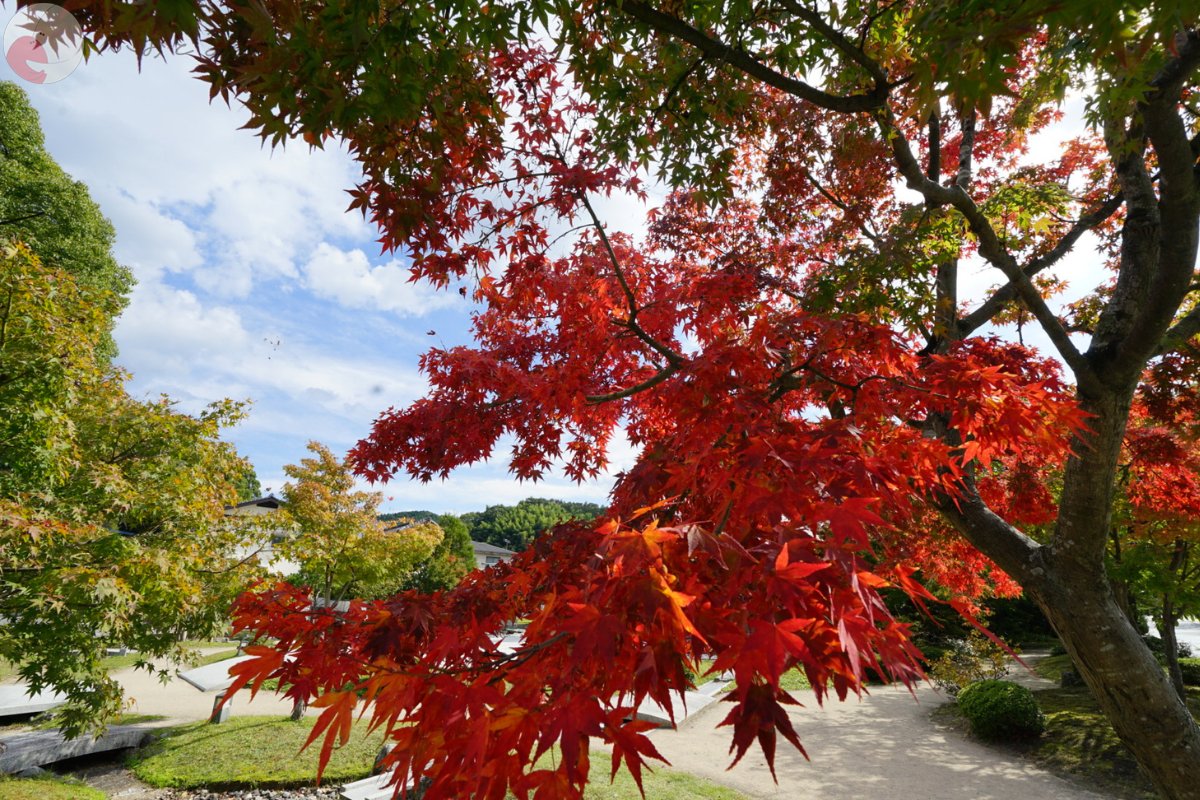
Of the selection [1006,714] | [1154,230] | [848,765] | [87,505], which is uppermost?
[1154,230]

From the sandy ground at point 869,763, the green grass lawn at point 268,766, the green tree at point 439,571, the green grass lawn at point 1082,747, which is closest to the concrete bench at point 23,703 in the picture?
the green grass lawn at point 268,766

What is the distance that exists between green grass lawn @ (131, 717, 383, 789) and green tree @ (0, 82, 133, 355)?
1299cm

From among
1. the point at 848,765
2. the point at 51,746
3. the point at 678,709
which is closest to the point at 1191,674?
the point at 848,765

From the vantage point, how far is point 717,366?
2.74 metres

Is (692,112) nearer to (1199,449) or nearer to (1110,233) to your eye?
(1110,233)

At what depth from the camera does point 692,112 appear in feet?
12.5

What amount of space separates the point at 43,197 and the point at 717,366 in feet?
75.0

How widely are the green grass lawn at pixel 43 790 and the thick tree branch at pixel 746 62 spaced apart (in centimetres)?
862

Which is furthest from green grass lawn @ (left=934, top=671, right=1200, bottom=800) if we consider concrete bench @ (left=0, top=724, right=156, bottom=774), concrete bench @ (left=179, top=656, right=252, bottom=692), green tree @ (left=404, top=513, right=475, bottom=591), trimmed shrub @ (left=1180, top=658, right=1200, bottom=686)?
green tree @ (left=404, top=513, right=475, bottom=591)

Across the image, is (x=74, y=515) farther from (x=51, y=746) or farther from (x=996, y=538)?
(x=996, y=538)

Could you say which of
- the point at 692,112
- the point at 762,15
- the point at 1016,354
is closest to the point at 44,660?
the point at 692,112

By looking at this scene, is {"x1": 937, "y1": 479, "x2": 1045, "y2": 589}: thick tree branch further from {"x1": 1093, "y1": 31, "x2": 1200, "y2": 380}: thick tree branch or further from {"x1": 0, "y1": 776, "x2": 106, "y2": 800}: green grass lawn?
{"x1": 0, "y1": 776, "x2": 106, "y2": 800}: green grass lawn

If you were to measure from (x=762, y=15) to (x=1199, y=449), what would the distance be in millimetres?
7895

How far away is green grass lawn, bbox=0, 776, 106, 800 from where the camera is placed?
5.51 meters
